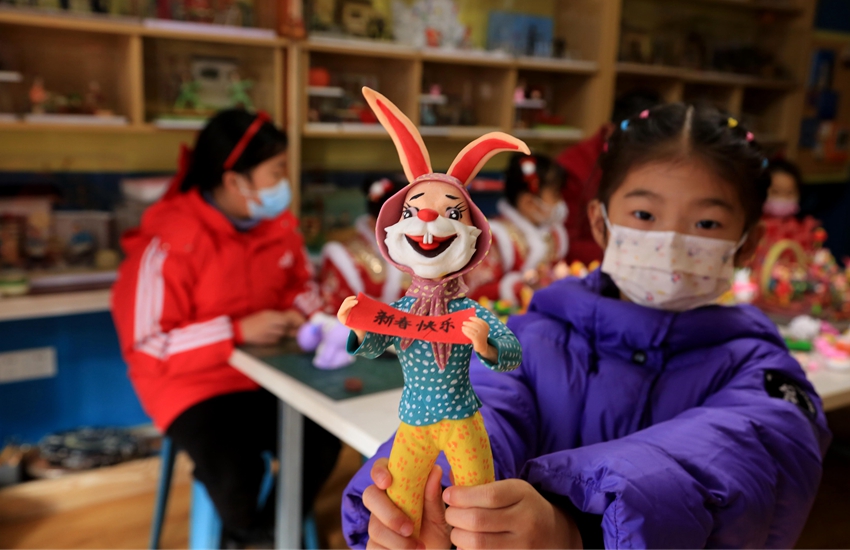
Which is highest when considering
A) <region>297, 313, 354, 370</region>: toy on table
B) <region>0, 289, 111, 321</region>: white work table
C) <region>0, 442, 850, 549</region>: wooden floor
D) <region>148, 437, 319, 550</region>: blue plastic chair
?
<region>297, 313, 354, 370</region>: toy on table

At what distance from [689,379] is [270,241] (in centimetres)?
150

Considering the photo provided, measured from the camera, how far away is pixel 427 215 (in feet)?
1.92

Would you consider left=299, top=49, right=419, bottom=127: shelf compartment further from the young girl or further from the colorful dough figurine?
the colorful dough figurine

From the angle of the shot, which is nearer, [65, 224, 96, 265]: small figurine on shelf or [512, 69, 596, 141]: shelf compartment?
[65, 224, 96, 265]: small figurine on shelf

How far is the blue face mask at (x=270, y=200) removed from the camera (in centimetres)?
206

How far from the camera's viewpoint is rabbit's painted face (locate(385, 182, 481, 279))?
588 millimetres

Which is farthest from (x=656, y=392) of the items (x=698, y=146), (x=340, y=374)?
(x=340, y=374)

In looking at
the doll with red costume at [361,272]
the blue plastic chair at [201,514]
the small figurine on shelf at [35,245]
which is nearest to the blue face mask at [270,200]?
the doll with red costume at [361,272]

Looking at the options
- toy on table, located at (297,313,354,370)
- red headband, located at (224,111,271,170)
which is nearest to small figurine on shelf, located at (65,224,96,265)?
red headband, located at (224,111,271,170)

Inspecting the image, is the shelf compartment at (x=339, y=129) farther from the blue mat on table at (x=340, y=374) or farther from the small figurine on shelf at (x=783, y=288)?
the small figurine on shelf at (x=783, y=288)

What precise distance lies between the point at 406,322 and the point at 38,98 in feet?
7.55

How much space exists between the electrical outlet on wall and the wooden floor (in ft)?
1.54

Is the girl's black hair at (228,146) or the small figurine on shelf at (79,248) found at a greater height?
the girl's black hair at (228,146)

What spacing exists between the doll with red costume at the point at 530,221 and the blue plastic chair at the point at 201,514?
1110 mm
